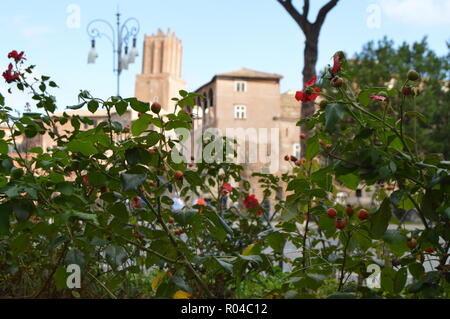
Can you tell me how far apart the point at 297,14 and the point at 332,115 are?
5.41 meters

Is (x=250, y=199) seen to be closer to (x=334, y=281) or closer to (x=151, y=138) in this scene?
(x=151, y=138)

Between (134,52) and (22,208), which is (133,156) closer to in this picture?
(22,208)

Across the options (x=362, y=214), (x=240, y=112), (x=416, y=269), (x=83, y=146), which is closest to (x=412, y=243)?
(x=416, y=269)

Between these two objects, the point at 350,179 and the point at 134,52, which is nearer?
the point at 350,179

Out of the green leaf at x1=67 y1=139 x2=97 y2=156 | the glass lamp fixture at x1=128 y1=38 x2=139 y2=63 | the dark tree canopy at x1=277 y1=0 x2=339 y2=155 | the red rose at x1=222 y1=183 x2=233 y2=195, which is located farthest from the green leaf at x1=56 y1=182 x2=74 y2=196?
the glass lamp fixture at x1=128 y1=38 x2=139 y2=63

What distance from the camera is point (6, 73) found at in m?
1.91

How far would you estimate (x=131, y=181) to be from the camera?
984 millimetres

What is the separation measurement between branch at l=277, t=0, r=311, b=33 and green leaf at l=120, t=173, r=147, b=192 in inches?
208

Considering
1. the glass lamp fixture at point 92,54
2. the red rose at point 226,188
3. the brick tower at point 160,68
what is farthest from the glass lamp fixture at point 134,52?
the brick tower at point 160,68

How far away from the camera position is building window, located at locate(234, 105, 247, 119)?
34.2m

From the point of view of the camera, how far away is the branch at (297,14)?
5.91 m

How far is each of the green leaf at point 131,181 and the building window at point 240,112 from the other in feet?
109

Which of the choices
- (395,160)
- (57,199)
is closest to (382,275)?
(395,160)

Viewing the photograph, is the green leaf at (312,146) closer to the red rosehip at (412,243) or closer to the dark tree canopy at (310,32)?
the red rosehip at (412,243)
